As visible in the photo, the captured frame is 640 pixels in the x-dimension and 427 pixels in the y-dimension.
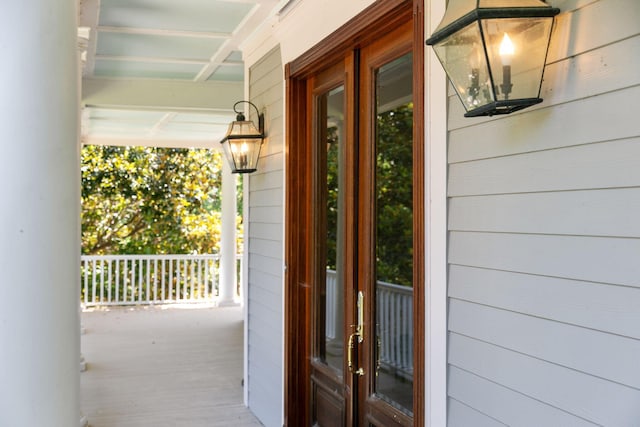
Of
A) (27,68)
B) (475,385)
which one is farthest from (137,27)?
(475,385)

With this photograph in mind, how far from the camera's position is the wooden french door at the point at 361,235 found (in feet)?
8.80

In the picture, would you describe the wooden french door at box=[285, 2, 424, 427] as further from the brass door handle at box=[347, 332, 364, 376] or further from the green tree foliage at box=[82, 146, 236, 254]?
the green tree foliage at box=[82, 146, 236, 254]

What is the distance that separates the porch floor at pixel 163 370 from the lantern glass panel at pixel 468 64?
340 cm

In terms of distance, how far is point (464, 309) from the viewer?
194 cm

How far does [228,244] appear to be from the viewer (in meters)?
10.2

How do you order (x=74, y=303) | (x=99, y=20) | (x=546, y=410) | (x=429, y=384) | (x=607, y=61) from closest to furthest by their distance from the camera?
(x=607, y=61)
(x=546, y=410)
(x=74, y=303)
(x=429, y=384)
(x=99, y=20)

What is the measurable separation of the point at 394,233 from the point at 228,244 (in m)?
7.45

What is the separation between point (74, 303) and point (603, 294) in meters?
1.40

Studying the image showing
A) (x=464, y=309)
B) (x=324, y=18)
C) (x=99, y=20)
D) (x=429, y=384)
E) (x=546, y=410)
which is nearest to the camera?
(x=546, y=410)

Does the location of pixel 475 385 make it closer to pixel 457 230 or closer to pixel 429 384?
pixel 429 384

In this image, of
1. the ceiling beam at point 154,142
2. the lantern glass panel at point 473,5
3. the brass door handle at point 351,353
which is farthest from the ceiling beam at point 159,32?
the ceiling beam at point 154,142

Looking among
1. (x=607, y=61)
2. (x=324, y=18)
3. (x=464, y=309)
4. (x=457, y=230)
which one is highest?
(x=324, y=18)

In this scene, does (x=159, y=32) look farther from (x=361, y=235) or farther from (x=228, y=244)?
(x=228, y=244)

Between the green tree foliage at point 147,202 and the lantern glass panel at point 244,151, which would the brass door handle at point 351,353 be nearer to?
the lantern glass panel at point 244,151
